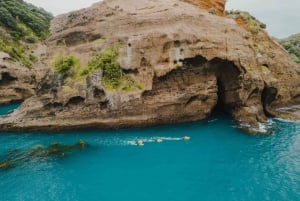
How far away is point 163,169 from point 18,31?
7821 centimetres

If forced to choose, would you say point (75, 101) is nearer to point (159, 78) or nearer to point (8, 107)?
point (159, 78)

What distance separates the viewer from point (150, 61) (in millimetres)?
40125

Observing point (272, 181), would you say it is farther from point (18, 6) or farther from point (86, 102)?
point (18, 6)

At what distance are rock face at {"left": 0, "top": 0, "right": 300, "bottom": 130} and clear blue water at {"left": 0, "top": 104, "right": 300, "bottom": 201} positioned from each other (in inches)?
98.9

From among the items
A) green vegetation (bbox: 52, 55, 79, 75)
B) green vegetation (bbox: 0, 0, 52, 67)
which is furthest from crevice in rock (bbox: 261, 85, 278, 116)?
green vegetation (bbox: 0, 0, 52, 67)

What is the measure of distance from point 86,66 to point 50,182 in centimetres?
1848

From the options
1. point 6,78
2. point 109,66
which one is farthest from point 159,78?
point 6,78

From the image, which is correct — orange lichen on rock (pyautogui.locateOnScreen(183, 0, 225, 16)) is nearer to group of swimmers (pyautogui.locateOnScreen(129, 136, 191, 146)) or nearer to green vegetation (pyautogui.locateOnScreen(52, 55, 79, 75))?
green vegetation (pyautogui.locateOnScreen(52, 55, 79, 75))

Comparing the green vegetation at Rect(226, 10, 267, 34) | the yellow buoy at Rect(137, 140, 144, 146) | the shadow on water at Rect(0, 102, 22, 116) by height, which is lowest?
the yellow buoy at Rect(137, 140, 144, 146)

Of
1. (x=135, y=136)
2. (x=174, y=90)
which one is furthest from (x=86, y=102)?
(x=174, y=90)

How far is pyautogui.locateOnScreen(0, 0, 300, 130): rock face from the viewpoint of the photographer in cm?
3909

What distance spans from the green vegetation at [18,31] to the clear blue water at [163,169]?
44.7 meters

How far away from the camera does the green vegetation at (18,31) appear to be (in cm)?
7781

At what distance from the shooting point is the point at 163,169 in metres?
27.8
